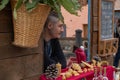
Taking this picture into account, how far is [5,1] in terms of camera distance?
1663mm

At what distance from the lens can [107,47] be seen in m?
4.38

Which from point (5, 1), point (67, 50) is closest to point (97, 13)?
point (67, 50)

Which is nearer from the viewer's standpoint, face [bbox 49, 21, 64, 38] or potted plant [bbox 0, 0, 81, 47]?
potted plant [bbox 0, 0, 81, 47]

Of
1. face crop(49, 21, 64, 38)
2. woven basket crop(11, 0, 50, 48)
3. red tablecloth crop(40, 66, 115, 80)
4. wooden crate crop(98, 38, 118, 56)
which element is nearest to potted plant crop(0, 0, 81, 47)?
woven basket crop(11, 0, 50, 48)

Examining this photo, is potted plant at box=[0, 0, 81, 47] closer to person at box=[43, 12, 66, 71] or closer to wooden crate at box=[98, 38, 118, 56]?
person at box=[43, 12, 66, 71]

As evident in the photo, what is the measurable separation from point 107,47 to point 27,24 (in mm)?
2806

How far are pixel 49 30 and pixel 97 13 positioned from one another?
1.70 metres

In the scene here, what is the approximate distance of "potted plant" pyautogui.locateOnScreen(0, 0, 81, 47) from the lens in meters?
1.69

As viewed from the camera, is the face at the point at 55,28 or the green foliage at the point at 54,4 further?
the face at the point at 55,28

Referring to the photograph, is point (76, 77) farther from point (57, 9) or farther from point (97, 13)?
point (97, 13)

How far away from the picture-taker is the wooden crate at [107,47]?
4133mm

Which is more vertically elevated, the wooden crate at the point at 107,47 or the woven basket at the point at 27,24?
the woven basket at the point at 27,24

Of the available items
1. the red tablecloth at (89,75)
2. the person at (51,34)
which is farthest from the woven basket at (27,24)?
the person at (51,34)

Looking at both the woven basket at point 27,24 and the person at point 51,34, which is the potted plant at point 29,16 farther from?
the person at point 51,34
